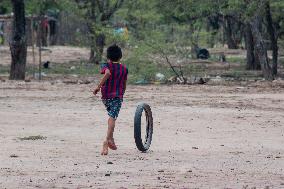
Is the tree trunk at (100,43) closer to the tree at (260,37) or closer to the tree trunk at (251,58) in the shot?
the tree trunk at (251,58)

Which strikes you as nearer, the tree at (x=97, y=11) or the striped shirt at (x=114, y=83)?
the striped shirt at (x=114, y=83)

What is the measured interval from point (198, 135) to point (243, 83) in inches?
568

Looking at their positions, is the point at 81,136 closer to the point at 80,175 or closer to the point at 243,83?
the point at 80,175

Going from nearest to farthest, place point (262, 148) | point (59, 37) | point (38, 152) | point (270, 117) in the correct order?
1. point (38, 152)
2. point (262, 148)
3. point (270, 117)
4. point (59, 37)

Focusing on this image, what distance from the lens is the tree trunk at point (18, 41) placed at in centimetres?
2909

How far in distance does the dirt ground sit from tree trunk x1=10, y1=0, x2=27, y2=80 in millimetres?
4636

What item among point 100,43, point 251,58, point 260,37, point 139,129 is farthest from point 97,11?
point 139,129

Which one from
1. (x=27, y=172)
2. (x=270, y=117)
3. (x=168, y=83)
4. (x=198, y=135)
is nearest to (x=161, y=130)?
(x=198, y=135)

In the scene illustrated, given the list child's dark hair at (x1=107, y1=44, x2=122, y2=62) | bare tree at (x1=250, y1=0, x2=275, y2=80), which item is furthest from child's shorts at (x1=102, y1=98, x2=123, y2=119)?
bare tree at (x1=250, y1=0, x2=275, y2=80)

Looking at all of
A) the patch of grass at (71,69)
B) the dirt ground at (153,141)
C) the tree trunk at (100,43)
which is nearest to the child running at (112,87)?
the dirt ground at (153,141)

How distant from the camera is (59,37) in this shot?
7075 cm

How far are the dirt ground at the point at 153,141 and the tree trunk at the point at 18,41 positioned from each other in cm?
464

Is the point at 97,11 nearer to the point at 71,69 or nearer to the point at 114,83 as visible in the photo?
the point at 71,69

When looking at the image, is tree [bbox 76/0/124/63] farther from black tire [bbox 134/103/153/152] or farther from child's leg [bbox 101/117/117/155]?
child's leg [bbox 101/117/117/155]
